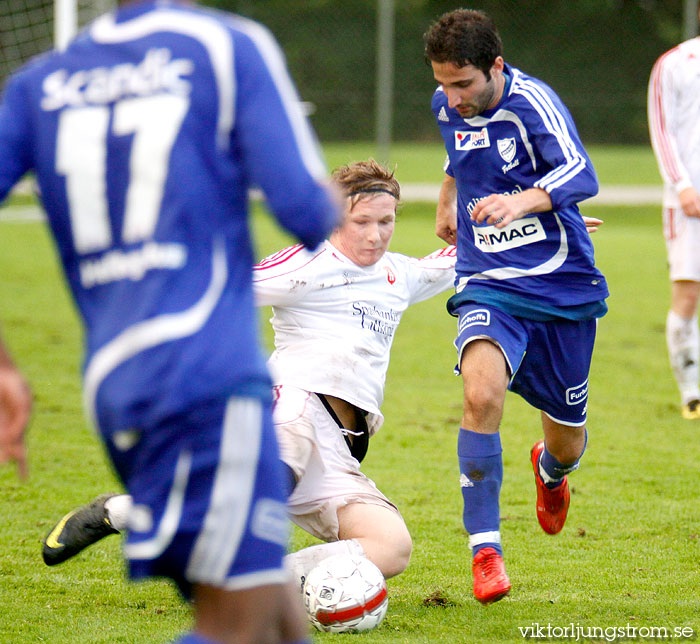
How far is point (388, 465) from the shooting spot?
214 inches

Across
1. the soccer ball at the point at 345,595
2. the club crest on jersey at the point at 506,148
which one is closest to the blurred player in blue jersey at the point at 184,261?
the soccer ball at the point at 345,595

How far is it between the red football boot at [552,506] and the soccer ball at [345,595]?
1160 millimetres

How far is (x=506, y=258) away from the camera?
392cm

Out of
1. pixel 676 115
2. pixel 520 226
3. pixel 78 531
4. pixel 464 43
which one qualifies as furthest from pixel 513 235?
pixel 676 115

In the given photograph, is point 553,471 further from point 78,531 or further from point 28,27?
point 28,27

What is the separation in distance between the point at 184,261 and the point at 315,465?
69.3 inches

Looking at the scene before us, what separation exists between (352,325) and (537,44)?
90.6 feet

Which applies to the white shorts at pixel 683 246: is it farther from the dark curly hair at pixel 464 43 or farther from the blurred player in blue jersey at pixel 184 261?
the blurred player in blue jersey at pixel 184 261

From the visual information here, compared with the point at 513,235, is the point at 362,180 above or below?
above

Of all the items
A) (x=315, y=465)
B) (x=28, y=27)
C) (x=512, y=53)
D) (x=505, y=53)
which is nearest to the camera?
(x=315, y=465)

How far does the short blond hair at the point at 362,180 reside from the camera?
3.73 m

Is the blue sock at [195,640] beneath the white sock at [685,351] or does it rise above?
above

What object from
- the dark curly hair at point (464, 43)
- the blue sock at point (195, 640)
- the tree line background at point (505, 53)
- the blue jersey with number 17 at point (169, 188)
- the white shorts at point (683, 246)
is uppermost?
the blue jersey with number 17 at point (169, 188)

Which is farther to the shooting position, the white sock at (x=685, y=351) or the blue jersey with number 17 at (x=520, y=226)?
the white sock at (x=685, y=351)
